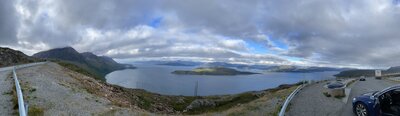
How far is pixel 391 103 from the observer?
10.5m

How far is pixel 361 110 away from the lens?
1232cm

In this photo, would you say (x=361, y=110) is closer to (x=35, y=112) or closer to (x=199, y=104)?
(x=35, y=112)

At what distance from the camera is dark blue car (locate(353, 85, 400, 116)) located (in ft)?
33.9

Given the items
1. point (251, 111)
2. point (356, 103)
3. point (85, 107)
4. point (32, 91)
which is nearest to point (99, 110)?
point (85, 107)

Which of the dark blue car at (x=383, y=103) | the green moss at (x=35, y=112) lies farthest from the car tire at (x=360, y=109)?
the green moss at (x=35, y=112)

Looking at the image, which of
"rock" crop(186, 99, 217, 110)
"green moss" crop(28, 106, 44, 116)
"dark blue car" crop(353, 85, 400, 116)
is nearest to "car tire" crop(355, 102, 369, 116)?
"dark blue car" crop(353, 85, 400, 116)

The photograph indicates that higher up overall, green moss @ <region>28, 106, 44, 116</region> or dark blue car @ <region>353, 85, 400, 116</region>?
dark blue car @ <region>353, 85, 400, 116</region>

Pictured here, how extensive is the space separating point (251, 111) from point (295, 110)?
7.90ft

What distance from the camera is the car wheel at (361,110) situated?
469 inches

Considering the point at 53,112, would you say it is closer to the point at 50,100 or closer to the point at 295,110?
the point at 50,100

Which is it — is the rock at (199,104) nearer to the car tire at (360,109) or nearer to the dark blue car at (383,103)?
the car tire at (360,109)

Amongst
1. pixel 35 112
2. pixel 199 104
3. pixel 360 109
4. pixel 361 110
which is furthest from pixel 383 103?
pixel 199 104

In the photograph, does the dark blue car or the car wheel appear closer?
the dark blue car

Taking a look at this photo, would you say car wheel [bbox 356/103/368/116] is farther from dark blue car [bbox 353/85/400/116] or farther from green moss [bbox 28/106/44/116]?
green moss [bbox 28/106/44/116]
